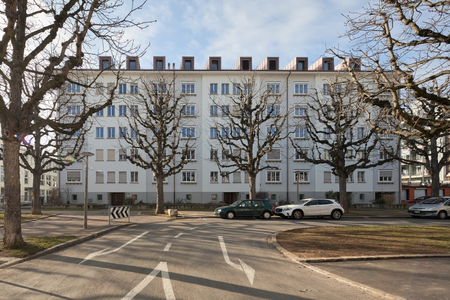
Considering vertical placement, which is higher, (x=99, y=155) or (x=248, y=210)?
(x=99, y=155)

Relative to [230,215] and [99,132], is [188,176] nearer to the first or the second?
[99,132]

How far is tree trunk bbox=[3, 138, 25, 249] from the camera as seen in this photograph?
36.0ft

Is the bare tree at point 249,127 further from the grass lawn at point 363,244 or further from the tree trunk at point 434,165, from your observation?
the grass lawn at point 363,244

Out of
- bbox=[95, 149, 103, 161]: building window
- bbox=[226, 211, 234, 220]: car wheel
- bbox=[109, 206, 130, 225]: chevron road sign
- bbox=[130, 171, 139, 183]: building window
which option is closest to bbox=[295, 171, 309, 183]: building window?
bbox=[130, 171, 139, 183]: building window

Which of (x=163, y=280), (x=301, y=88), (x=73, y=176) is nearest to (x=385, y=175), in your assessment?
(x=301, y=88)

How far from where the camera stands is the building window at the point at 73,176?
160ft

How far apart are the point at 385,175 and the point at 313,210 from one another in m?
29.8

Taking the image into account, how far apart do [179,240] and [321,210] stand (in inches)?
580

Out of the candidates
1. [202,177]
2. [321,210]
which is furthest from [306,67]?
[321,210]

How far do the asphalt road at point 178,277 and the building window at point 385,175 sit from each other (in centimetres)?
4370

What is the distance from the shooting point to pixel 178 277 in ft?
24.8

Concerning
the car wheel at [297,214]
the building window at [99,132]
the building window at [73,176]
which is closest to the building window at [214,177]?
the building window at [99,132]

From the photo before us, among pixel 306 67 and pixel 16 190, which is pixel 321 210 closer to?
pixel 16 190

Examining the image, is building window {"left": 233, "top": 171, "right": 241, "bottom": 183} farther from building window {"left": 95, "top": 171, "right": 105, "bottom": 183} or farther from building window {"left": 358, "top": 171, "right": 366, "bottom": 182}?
building window {"left": 95, "top": 171, "right": 105, "bottom": 183}
